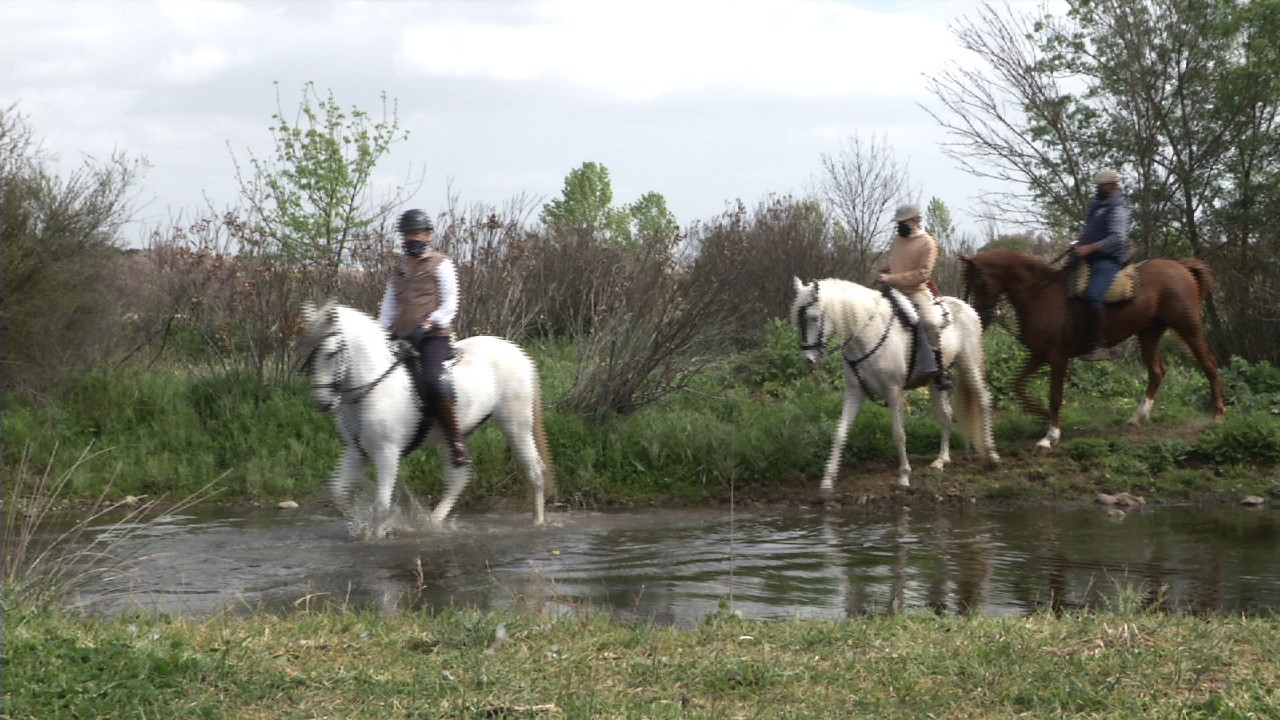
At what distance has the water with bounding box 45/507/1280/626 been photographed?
756 cm

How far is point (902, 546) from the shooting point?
32.0 ft

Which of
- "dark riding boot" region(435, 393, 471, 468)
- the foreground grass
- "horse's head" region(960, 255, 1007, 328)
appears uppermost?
"horse's head" region(960, 255, 1007, 328)

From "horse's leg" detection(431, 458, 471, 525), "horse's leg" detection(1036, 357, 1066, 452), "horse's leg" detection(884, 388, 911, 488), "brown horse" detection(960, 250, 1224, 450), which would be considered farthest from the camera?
"horse's leg" detection(1036, 357, 1066, 452)

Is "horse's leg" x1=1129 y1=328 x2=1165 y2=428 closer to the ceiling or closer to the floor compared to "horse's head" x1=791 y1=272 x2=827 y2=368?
closer to the floor

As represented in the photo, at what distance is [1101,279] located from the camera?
12.8 m

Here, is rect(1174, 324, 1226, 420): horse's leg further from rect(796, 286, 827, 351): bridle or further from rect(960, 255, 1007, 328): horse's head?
rect(796, 286, 827, 351): bridle

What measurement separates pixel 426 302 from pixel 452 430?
1.04 metres

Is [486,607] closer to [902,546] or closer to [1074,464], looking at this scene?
[902,546]

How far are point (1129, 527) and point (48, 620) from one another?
860 cm

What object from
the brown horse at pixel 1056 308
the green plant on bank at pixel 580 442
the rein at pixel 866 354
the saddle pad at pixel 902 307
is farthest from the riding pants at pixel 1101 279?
the rein at pixel 866 354

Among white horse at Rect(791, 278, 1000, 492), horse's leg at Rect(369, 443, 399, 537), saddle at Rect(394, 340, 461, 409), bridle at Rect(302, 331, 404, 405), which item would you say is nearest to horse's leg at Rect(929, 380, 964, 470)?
white horse at Rect(791, 278, 1000, 492)

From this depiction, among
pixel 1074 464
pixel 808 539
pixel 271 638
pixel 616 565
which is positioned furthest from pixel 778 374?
pixel 271 638

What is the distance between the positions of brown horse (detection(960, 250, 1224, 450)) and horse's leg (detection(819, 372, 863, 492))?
1.97 m

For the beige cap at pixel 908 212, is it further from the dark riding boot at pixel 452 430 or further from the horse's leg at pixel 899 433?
the dark riding boot at pixel 452 430
